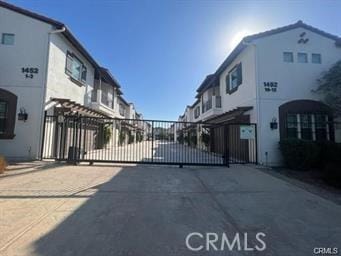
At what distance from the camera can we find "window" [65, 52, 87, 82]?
1281 centimetres

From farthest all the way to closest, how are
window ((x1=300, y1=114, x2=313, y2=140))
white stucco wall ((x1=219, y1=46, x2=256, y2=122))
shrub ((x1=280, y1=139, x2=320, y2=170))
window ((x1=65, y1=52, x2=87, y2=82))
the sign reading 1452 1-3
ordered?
1. window ((x1=65, y1=52, x2=87, y2=82))
2. white stucco wall ((x1=219, y1=46, x2=256, y2=122))
3. window ((x1=300, y1=114, x2=313, y2=140))
4. the sign reading 1452 1-3
5. shrub ((x1=280, y1=139, x2=320, y2=170))

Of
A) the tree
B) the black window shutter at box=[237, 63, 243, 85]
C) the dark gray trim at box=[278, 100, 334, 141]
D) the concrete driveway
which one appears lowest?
the concrete driveway

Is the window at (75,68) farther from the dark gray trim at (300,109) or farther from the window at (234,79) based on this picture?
the dark gray trim at (300,109)

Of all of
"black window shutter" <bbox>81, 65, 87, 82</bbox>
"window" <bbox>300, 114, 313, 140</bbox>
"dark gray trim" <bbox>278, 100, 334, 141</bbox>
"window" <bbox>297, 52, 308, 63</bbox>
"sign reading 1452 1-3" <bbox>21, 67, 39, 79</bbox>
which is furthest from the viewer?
"black window shutter" <bbox>81, 65, 87, 82</bbox>

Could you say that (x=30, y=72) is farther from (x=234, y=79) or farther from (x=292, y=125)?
(x=292, y=125)

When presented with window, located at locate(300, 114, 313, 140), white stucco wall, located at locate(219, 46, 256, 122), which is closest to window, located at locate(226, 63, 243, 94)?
white stucco wall, located at locate(219, 46, 256, 122)

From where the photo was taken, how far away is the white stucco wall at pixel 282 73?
1098 centimetres

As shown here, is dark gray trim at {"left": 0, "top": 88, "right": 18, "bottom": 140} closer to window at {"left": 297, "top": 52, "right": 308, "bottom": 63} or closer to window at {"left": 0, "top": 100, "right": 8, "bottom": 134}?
window at {"left": 0, "top": 100, "right": 8, "bottom": 134}

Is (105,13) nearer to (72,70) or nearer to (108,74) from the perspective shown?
(72,70)

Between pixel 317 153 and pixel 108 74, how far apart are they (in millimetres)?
15741

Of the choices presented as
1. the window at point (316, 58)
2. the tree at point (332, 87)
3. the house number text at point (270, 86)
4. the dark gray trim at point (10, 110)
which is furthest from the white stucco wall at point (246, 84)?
the dark gray trim at point (10, 110)

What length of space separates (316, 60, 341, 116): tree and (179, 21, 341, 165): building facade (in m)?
0.33

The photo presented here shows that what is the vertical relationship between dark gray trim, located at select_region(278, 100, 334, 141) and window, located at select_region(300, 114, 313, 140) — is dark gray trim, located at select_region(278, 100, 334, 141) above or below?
above

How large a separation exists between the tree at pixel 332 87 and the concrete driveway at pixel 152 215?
20.0ft
